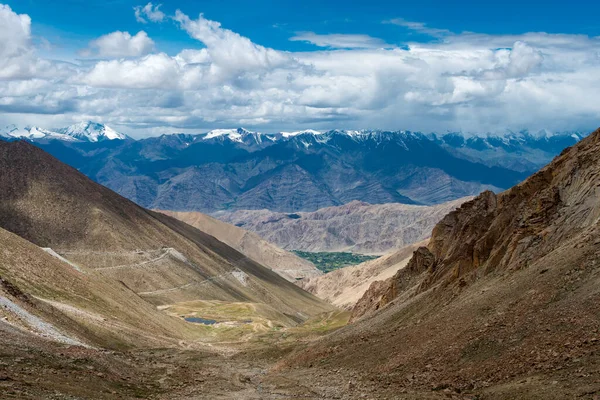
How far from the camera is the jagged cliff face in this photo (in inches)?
2113

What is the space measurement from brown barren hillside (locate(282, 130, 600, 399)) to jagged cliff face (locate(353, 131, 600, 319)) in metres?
0.12

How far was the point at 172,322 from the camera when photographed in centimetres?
11050

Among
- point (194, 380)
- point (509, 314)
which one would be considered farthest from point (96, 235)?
point (509, 314)

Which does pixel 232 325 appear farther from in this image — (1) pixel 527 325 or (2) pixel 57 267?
(1) pixel 527 325

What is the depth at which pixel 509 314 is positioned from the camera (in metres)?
43.7

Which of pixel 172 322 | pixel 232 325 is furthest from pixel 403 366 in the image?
pixel 232 325

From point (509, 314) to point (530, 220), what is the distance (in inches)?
678

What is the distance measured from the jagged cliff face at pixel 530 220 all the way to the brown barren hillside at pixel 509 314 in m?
0.12

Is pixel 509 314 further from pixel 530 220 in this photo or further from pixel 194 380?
pixel 194 380

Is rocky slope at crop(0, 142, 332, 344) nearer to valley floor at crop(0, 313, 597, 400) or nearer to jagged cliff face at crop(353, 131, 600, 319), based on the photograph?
jagged cliff face at crop(353, 131, 600, 319)

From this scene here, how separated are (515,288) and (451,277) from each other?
16.2 metres

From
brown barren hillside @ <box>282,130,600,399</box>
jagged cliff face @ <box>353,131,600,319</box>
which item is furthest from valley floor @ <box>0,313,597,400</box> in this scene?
jagged cliff face @ <box>353,131,600,319</box>

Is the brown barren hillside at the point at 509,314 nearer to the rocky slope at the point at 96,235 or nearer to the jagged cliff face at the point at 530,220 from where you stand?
the jagged cliff face at the point at 530,220

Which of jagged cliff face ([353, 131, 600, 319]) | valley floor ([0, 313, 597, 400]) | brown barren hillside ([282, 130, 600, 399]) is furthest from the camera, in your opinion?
jagged cliff face ([353, 131, 600, 319])
